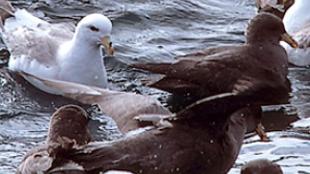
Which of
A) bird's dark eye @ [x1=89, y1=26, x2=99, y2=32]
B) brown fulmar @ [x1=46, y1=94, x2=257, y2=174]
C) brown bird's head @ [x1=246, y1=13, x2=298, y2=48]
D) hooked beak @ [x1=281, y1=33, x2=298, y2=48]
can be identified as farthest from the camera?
hooked beak @ [x1=281, y1=33, x2=298, y2=48]

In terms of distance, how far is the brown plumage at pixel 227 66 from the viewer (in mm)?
10148

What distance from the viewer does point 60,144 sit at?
24.9 feet

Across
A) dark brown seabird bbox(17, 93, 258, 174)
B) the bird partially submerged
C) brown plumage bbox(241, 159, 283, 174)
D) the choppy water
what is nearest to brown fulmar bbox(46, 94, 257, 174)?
dark brown seabird bbox(17, 93, 258, 174)

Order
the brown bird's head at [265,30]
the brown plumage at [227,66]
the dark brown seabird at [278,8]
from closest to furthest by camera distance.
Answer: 1. the brown plumage at [227,66]
2. the brown bird's head at [265,30]
3. the dark brown seabird at [278,8]

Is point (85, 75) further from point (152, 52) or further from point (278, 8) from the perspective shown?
point (278, 8)

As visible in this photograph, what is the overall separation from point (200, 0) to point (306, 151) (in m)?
5.10

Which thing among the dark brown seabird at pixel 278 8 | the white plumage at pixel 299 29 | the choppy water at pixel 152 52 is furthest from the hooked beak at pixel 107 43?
the dark brown seabird at pixel 278 8

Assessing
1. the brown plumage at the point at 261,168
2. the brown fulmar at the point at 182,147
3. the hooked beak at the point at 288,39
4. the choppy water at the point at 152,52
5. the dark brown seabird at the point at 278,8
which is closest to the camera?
the brown fulmar at the point at 182,147

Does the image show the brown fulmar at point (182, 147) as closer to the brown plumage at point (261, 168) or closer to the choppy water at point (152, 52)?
the brown plumage at point (261, 168)

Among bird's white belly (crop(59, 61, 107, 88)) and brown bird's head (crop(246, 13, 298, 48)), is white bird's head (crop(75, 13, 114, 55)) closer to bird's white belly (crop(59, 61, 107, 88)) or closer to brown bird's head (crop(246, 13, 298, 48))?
bird's white belly (crop(59, 61, 107, 88))

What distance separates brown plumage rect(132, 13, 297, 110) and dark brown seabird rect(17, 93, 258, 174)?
169cm

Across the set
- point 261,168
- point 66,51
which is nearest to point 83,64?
point 66,51

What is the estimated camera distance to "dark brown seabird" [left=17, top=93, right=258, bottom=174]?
764 cm

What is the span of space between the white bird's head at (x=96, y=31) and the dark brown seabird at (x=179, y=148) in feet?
10.0
